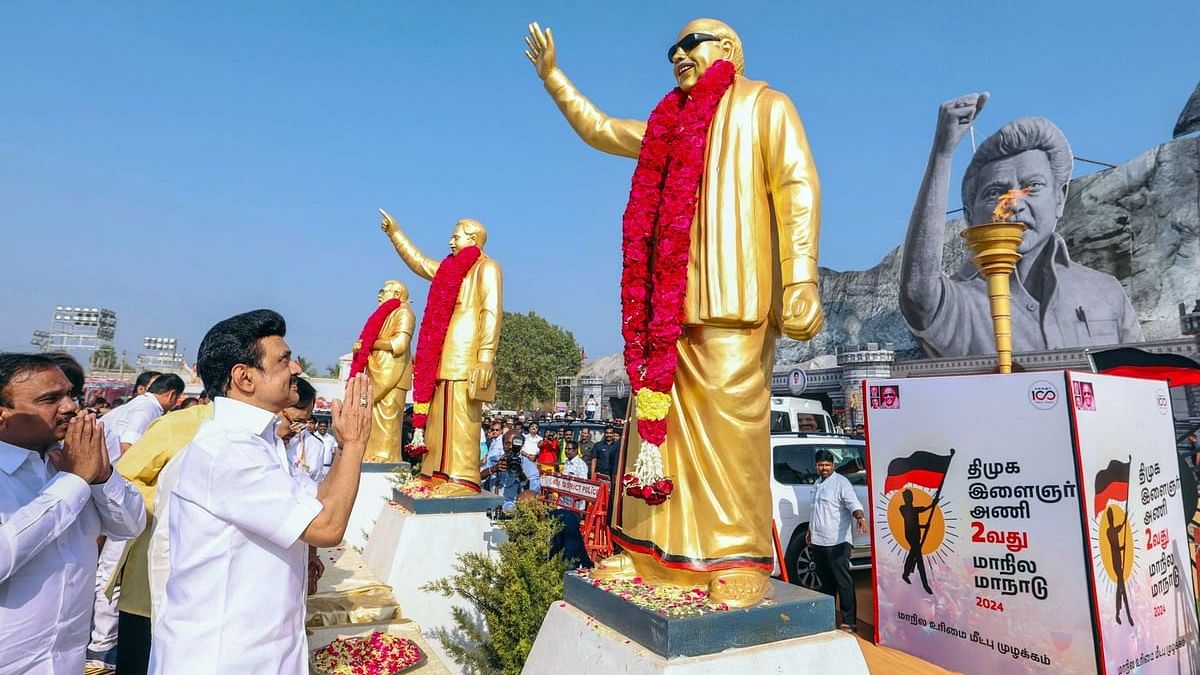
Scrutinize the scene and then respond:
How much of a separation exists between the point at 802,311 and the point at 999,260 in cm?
364

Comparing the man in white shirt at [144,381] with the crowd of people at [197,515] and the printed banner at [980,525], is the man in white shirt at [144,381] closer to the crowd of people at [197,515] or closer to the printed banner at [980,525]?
the crowd of people at [197,515]

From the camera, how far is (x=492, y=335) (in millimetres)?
6367

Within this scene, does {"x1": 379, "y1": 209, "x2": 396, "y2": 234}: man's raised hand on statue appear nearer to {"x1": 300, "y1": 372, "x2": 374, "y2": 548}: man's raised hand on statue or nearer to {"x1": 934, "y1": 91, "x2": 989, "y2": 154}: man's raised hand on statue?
{"x1": 300, "y1": 372, "x2": 374, "y2": 548}: man's raised hand on statue

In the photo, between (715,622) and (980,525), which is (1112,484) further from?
(715,622)

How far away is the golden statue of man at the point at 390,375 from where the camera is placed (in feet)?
28.7

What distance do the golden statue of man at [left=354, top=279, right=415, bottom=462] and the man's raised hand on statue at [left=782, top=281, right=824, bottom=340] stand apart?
6.75 metres

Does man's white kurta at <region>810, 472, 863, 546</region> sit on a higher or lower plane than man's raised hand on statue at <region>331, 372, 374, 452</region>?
lower

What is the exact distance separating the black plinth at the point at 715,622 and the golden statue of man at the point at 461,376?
3.42 meters

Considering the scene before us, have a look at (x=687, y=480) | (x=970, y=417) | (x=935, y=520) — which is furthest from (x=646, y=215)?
(x=935, y=520)

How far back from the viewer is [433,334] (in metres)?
6.52

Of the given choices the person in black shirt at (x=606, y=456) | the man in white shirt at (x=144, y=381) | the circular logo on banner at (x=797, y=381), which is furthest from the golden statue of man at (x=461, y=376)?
the circular logo on banner at (x=797, y=381)

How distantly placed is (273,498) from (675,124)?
8.52ft

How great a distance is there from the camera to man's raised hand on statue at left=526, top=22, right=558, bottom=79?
3865 millimetres

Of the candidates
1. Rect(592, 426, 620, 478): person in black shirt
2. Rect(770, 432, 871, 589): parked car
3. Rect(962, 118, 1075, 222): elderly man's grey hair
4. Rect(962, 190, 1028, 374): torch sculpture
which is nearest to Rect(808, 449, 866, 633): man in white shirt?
Rect(770, 432, 871, 589): parked car
